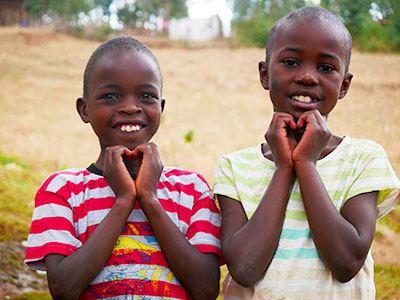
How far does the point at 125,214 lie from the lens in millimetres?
1721

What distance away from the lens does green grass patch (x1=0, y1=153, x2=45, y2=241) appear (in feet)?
9.95

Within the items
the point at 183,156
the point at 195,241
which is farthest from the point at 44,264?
the point at 183,156

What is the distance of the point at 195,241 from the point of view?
1.82 metres

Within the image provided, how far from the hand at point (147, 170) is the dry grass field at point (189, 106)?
7.45 ft

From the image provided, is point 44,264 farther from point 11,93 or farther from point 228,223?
point 11,93

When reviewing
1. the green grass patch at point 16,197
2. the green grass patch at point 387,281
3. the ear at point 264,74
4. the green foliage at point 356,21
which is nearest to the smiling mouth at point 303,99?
the ear at point 264,74

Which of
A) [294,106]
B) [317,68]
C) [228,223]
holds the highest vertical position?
[317,68]

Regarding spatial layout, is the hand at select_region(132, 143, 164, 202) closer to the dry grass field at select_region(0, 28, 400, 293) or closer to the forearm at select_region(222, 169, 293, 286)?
the forearm at select_region(222, 169, 293, 286)

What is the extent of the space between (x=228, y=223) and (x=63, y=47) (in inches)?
432

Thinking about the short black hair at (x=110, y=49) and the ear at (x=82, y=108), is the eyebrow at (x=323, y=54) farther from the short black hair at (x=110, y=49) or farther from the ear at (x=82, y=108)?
the ear at (x=82, y=108)

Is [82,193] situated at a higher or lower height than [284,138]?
lower

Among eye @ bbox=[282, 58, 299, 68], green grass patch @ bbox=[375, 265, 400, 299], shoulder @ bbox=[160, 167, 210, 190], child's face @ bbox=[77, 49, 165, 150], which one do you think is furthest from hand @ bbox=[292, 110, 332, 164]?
green grass patch @ bbox=[375, 265, 400, 299]

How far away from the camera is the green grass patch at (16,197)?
3.03 meters

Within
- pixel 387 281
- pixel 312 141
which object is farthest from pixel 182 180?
pixel 387 281
